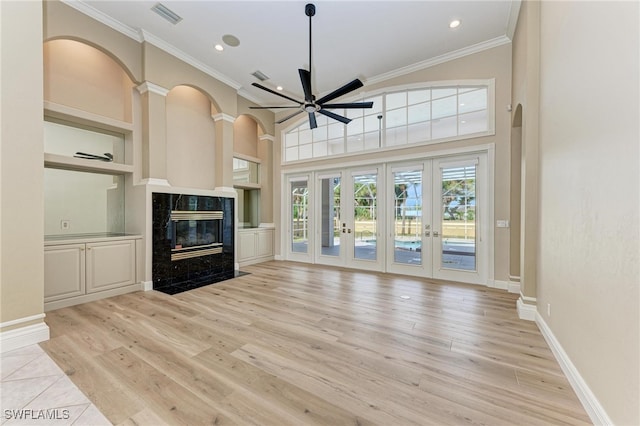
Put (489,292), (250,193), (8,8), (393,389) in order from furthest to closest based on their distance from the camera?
1. (250,193)
2. (489,292)
3. (8,8)
4. (393,389)

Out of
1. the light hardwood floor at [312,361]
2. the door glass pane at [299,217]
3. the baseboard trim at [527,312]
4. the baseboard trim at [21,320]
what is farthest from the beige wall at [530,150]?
the baseboard trim at [21,320]

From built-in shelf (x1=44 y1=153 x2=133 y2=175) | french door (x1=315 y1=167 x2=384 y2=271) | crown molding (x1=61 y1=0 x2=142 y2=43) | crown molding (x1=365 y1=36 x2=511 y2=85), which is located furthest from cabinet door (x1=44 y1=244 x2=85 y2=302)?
crown molding (x1=365 y1=36 x2=511 y2=85)

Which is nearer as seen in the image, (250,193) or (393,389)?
(393,389)

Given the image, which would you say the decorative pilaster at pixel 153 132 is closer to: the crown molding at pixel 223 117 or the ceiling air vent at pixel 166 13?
the ceiling air vent at pixel 166 13

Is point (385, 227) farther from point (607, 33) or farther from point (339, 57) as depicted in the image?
point (607, 33)

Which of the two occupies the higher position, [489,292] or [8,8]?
[8,8]

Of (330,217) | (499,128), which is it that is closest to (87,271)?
(330,217)

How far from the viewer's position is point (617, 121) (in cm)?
149

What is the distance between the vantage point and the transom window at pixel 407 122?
15.5ft

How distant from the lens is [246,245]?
6.47 meters

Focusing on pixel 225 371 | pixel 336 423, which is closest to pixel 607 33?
pixel 336 423

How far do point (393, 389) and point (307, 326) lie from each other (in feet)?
4.12

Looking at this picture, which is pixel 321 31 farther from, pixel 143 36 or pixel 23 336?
pixel 23 336

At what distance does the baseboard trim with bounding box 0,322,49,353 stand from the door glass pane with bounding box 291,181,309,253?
4.89 meters
